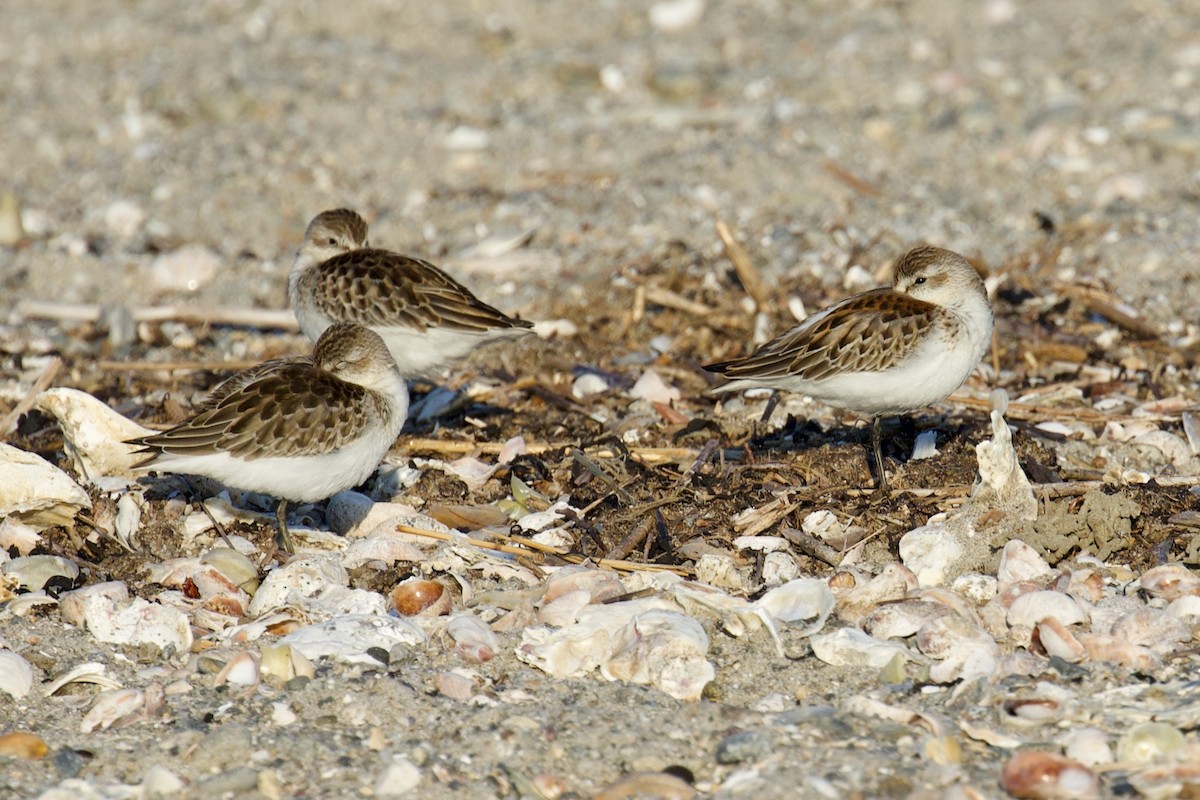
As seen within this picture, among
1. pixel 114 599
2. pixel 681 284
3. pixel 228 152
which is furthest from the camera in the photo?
pixel 228 152

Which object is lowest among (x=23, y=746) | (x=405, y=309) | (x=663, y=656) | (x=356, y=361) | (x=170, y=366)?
(x=170, y=366)

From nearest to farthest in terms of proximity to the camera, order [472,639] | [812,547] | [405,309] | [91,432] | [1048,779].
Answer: [1048,779] → [472,639] → [812,547] → [91,432] → [405,309]

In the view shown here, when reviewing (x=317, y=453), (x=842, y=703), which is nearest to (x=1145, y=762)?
(x=842, y=703)

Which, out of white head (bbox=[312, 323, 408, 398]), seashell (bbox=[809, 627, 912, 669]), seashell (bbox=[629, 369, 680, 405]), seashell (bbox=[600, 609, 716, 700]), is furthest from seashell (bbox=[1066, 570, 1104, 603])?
white head (bbox=[312, 323, 408, 398])

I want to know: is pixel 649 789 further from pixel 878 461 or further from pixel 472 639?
pixel 878 461

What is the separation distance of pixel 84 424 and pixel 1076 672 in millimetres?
4516

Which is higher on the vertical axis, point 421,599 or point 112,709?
point 112,709

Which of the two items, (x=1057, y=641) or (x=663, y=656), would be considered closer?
(x=663, y=656)

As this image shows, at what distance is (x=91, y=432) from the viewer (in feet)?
22.3

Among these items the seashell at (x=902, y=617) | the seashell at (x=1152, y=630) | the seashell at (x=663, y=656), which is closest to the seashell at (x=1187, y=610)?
the seashell at (x=1152, y=630)

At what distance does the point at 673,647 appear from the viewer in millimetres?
5082

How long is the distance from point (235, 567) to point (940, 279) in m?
3.52

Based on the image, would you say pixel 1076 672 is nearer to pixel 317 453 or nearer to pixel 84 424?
pixel 317 453

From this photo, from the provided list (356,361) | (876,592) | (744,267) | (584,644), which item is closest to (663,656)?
(584,644)
